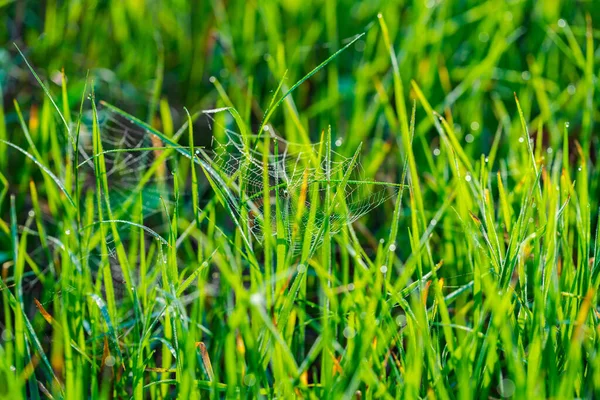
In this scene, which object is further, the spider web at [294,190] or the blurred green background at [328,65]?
the blurred green background at [328,65]

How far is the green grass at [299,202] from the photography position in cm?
81

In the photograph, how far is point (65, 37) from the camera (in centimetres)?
180

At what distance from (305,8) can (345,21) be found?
116 mm

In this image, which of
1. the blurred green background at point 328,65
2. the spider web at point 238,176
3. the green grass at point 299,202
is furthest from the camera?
the blurred green background at point 328,65

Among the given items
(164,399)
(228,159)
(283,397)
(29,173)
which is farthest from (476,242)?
(29,173)

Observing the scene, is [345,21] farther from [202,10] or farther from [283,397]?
[283,397]

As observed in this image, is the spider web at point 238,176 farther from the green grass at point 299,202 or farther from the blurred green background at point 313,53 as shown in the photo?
the blurred green background at point 313,53

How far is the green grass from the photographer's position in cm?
81

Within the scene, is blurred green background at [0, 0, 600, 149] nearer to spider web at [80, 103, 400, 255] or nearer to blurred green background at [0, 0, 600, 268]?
blurred green background at [0, 0, 600, 268]

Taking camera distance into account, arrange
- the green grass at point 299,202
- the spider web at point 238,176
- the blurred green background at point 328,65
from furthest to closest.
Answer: the blurred green background at point 328,65 → the spider web at point 238,176 → the green grass at point 299,202

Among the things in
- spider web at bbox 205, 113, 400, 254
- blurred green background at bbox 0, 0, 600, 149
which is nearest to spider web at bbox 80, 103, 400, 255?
spider web at bbox 205, 113, 400, 254

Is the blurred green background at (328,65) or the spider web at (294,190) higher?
the blurred green background at (328,65)

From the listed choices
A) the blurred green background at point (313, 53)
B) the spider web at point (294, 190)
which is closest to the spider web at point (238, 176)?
the spider web at point (294, 190)

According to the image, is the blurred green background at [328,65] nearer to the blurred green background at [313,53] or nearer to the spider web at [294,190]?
the blurred green background at [313,53]
